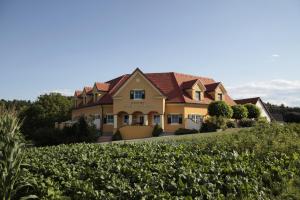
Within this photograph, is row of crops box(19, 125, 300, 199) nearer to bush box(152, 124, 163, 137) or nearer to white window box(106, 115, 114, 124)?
bush box(152, 124, 163, 137)

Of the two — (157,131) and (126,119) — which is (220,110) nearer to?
(157,131)

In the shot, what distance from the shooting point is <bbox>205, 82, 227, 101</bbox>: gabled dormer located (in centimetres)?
5116

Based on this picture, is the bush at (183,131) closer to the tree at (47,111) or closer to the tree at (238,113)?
the tree at (238,113)

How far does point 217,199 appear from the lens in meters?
9.78

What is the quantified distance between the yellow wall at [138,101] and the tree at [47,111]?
71.5 feet

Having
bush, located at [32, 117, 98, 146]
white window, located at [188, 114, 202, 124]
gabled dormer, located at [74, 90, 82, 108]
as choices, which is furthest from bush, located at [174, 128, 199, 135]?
gabled dormer, located at [74, 90, 82, 108]

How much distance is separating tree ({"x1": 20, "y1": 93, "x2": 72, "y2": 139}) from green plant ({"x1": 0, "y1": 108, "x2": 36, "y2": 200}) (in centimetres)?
5630

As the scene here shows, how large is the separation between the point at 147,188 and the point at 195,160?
10.3 ft

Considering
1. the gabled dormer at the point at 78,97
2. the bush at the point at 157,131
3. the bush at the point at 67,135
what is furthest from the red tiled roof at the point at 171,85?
the bush at the point at 67,135

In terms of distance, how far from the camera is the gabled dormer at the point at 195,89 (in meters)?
48.4

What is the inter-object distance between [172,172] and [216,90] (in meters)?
41.2

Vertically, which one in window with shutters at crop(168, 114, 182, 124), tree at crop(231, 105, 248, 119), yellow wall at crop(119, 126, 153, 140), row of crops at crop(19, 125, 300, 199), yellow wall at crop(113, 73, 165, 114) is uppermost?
yellow wall at crop(113, 73, 165, 114)

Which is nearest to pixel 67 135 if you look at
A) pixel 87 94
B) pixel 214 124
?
pixel 214 124

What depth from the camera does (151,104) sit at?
46.2 metres
